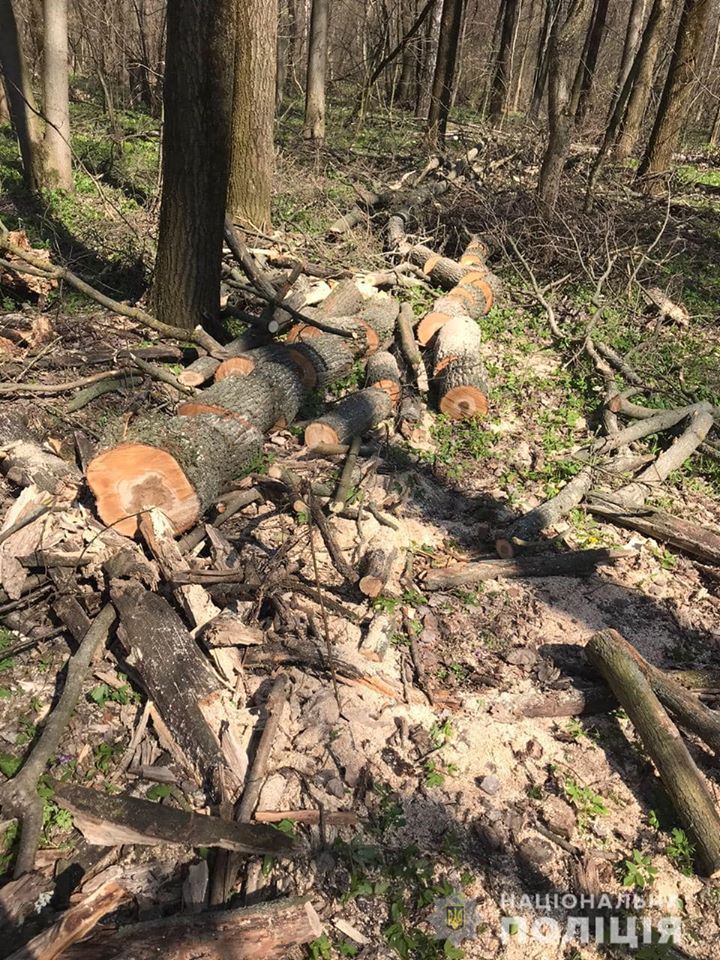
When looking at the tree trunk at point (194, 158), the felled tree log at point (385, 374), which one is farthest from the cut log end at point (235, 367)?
the felled tree log at point (385, 374)

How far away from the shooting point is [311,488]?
190 inches

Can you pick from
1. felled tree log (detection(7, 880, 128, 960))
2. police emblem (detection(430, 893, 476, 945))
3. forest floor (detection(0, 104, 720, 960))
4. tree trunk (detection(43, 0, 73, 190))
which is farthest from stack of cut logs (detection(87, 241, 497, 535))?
tree trunk (detection(43, 0, 73, 190))

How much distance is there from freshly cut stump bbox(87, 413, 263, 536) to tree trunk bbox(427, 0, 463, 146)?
1171 centimetres

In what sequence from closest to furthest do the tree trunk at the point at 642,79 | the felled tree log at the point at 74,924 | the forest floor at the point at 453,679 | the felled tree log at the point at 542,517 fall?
the felled tree log at the point at 74,924 < the forest floor at the point at 453,679 < the felled tree log at the point at 542,517 < the tree trunk at the point at 642,79

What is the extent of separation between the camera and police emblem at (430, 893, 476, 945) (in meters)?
2.70

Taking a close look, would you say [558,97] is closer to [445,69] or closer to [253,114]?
[253,114]

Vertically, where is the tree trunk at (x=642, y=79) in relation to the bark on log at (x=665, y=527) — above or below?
above

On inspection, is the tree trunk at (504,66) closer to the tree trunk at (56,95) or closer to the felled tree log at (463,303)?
the felled tree log at (463,303)

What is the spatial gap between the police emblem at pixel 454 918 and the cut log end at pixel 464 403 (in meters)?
4.28

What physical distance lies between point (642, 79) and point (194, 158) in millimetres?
12642

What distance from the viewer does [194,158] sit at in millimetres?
6113

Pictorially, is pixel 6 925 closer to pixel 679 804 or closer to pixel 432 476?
pixel 679 804

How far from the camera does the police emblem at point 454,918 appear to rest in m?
2.70

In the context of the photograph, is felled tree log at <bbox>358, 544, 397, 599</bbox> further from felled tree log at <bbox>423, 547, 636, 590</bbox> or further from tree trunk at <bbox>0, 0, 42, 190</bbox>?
tree trunk at <bbox>0, 0, 42, 190</bbox>
